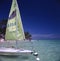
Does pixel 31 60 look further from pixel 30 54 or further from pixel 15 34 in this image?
pixel 15 34

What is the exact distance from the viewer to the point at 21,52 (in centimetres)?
620

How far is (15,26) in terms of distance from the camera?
674 centimetres

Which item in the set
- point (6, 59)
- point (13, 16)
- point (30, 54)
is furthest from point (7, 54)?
point (13, 16)

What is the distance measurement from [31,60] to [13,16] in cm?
121

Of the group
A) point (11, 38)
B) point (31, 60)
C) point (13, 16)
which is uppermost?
point (13, 16)

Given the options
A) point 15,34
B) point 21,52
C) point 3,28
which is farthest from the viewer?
point 3,28

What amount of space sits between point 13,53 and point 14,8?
1220mm

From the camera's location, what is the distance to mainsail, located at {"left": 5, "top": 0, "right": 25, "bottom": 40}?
6.68 meters

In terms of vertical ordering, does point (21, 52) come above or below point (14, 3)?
below

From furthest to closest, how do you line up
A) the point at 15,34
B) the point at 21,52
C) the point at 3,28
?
the point at 3,28
the point at 15,34
the point at 21,52

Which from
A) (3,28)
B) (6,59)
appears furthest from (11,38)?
(3,28)

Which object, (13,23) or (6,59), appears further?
(13,23)

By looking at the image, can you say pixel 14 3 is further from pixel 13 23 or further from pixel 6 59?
pixel 6 59

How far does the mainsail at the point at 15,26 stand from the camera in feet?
21.9
